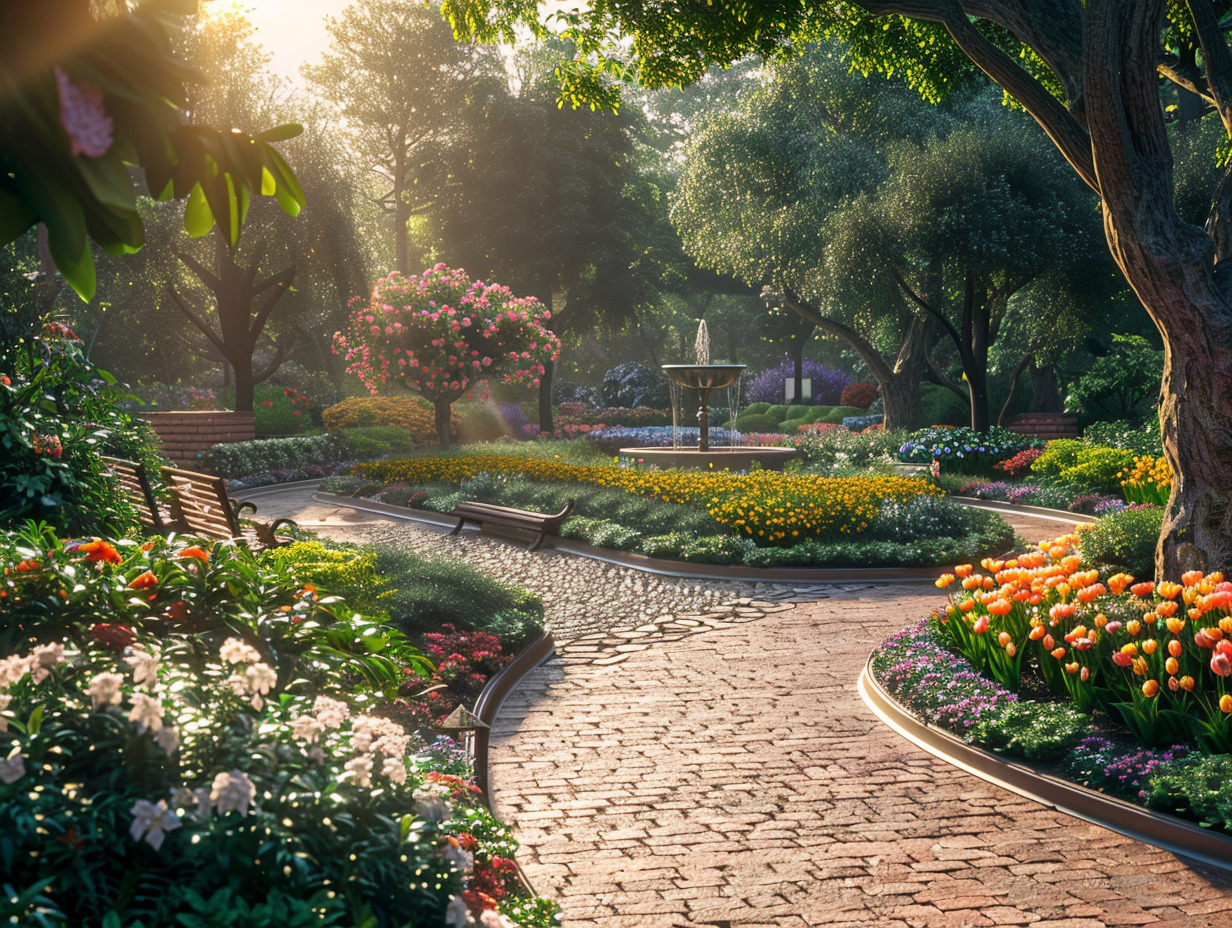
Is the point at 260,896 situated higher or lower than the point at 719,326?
lower

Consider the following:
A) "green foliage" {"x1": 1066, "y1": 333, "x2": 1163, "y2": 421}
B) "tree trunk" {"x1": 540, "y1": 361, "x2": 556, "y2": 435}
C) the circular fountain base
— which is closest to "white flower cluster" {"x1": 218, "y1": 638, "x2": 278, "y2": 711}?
the circular fountain base

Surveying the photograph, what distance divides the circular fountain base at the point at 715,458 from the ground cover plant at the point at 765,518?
1.95 meters

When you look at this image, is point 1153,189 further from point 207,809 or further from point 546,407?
point 546,407

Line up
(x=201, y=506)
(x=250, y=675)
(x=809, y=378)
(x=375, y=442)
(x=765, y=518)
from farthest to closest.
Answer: (x=809, y=378)
(x=375, y=442)
(x=765, y=518)
(x=201, y=506)
(x=250, y=675)

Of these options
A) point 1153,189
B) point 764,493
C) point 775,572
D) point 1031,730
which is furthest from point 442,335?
point 1031,730

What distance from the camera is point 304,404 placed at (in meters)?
28.8

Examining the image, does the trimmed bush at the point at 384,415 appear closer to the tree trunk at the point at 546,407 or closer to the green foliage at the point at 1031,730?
the tree trunk at the point at 546,407

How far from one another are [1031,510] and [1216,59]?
919 centimetres

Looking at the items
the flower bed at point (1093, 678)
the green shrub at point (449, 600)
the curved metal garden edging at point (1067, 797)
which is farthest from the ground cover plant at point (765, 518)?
the curved metal garden edging at point (1067, 797)

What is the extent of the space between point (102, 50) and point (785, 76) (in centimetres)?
2696

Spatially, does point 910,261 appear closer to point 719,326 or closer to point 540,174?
point 540,174

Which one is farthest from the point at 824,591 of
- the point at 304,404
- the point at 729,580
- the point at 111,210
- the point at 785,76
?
the point at 304,404

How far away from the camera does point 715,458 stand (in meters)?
17.3

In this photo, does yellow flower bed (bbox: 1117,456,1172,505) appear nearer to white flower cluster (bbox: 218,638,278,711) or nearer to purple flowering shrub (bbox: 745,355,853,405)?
white flower cluster (bbox: 218,638,278,711)
